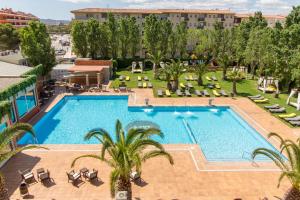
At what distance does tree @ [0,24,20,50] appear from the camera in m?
61.0

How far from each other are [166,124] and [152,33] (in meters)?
28.0

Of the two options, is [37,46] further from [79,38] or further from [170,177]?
[170,177]

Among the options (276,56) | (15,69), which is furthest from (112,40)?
(276,56)

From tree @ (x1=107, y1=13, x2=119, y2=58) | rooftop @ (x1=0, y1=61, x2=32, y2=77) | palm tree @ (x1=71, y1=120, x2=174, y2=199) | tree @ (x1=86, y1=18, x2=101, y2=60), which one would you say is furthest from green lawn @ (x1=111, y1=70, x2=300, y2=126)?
palm tree @ (x1=71, y1=120, x2=174, y2=199)

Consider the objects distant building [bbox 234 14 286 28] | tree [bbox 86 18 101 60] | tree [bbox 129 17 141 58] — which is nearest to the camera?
tree [bbox 86 18 101 60]

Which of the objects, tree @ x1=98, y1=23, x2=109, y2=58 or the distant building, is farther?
the distant building

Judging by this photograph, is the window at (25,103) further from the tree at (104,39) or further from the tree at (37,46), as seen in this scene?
the tree at (104,39)

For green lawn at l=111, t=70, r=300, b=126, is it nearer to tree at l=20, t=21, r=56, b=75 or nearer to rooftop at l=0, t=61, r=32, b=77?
tree at l=20, t=21, r=56, b=75

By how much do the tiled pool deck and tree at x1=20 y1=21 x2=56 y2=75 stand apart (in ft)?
58.3

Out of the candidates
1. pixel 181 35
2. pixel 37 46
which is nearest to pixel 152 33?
pixel 181 35

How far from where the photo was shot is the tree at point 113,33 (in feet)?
161

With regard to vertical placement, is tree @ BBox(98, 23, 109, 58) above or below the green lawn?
above

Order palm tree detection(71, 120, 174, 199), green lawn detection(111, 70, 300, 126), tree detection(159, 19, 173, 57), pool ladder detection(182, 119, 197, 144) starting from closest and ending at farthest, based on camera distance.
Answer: palm tree detection(71, 120, 174, 199), pool ladder detection(182, 119, 197, 144), green lawn detection(111, 70, 300, 126), tree detection(159, 19, 173, 57)

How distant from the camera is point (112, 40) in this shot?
1973 inches
